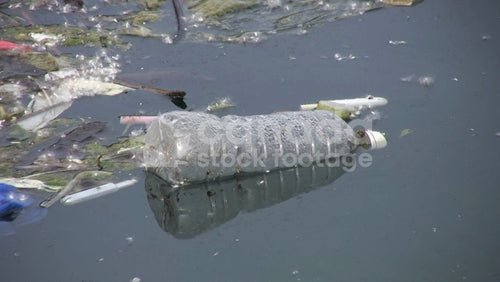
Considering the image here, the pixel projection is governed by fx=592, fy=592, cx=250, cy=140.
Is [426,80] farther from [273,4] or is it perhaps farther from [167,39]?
[167,39]

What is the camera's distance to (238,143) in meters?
2.52

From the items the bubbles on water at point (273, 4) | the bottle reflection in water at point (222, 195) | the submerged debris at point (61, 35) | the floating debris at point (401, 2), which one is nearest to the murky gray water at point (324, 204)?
the bottle reflection in water at point (222, 195)

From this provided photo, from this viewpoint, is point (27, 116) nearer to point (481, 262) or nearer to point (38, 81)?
point (38, 81)

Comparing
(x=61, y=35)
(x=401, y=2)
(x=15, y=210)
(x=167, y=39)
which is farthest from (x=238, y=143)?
(x=401, y=2)

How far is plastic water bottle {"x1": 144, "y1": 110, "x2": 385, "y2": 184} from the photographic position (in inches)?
95.3

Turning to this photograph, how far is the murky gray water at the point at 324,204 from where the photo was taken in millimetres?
2076

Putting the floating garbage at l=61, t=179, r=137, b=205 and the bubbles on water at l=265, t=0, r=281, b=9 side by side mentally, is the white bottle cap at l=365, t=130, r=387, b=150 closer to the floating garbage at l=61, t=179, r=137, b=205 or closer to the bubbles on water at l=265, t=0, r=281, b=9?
the floating garbage at l=61, t=179, r=137, b=205

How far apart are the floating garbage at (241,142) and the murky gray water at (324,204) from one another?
95 mm

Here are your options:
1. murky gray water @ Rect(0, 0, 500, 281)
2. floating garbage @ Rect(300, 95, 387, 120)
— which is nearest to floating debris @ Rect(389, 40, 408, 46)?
murky gray water @ Rect(0, 0, 500, 281)

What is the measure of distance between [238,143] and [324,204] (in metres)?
0.45

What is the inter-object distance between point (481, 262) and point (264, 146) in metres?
0.97

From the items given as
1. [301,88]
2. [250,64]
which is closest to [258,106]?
[301,88]

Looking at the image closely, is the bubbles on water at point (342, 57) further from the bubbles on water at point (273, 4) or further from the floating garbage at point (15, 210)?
the floating garbage at point (15, 210)

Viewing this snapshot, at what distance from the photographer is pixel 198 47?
142 inches
